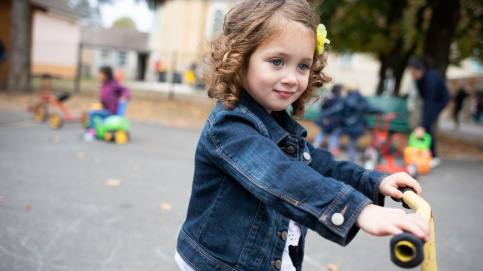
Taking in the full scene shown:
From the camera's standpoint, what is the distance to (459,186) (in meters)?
6.25

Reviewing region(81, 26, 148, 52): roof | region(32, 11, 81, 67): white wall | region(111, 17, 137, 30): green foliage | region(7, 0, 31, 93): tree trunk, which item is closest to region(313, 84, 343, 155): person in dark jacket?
region(7, 0, 31, 93): tree trunk

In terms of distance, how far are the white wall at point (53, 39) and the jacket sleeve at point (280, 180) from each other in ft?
72.3

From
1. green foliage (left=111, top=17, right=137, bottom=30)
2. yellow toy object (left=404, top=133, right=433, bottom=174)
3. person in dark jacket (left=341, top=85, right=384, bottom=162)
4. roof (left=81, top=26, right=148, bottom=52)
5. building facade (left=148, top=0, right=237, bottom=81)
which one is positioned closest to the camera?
yellow toy object (left=404, top=133, right=433, bottom=174)

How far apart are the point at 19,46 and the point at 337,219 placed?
597 inches

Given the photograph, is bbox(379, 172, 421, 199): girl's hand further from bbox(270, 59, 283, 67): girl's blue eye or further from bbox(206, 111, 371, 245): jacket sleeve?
bbox(270, 59, 283, 67): girl's blue eye

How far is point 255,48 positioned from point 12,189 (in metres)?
3.99

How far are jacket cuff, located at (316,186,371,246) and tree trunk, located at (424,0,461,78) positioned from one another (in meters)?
10.7

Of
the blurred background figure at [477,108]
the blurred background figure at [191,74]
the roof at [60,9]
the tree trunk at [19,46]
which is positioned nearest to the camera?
the tree trunk at [19,46]

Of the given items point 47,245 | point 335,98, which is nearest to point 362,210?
point 47,245

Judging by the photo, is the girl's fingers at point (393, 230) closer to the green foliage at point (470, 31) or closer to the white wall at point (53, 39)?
the green foliage at point (470, 31)

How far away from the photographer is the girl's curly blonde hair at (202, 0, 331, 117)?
1.44 meters

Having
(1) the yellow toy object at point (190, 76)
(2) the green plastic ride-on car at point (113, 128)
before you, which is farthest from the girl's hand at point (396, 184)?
(1) the yellow toy object at point (190, 76)

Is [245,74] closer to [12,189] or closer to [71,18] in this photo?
[12,189]

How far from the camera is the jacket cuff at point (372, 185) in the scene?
1.51 meters
